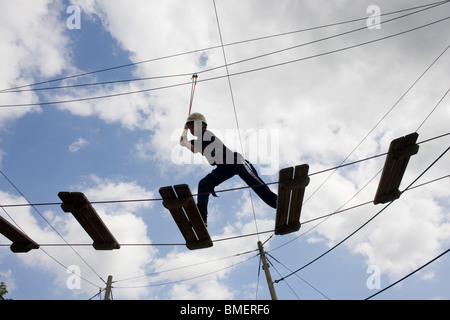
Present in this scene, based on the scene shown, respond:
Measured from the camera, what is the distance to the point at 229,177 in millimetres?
5207

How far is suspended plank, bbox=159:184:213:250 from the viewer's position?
13.7 ft

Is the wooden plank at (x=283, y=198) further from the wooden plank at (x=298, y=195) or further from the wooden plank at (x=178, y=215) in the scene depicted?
the wooden plank at (x=178, y=215)

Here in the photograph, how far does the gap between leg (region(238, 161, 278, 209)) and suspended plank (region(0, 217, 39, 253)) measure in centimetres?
340

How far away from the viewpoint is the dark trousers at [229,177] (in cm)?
489

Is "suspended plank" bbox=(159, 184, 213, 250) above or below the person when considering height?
below

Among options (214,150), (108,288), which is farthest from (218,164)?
(108,288)

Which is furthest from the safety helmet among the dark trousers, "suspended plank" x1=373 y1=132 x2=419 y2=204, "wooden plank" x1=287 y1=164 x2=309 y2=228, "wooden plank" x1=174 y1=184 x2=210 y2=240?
"suspended plank" x1=373 y1=132 x2=419 y2=204

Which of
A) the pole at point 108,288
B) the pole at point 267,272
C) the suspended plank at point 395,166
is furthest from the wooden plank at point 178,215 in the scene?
the pole at point 108,288

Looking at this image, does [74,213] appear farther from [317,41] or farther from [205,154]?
[317,41]

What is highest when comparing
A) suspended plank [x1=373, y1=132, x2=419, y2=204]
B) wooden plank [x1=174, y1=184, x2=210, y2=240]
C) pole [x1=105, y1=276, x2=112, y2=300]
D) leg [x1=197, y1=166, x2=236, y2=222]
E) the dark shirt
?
pole [x1=105, y1=276, x2=112, y2=300]

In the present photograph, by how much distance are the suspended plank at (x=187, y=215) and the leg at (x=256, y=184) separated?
1.02 meters

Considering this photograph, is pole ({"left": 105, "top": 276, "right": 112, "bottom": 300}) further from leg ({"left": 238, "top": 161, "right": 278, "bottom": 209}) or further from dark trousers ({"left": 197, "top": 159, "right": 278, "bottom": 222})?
leg ({"left": 238, "top": 161, "right": 278, "bottom": 209})
